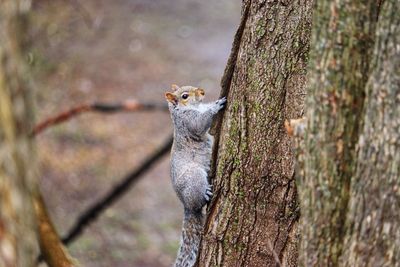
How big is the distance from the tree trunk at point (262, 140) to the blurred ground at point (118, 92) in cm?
379

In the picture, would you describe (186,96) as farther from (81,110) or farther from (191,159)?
(81,110)

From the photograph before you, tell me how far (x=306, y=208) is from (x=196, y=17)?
33.4ft

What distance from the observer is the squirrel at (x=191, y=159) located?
3826 millimetres

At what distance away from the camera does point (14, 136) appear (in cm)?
189

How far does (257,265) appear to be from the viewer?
11.5 ft

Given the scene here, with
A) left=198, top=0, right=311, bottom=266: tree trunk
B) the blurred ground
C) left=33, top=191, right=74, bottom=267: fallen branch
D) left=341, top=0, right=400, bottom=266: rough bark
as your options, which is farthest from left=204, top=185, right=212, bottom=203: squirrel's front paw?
the blurred ground

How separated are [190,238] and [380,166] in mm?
1641

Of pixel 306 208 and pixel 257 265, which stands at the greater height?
pixel 306 208

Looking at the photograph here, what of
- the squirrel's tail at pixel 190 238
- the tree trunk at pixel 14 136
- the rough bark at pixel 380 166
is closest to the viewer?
→ the tree trunk at pixel 14 136

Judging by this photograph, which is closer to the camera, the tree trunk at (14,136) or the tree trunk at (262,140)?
the tree trunk at (14,136)

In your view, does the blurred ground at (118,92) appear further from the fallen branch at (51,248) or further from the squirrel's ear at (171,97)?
the fallen branch at (51,248)

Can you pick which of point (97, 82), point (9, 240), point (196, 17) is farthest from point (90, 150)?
point (9, 240)

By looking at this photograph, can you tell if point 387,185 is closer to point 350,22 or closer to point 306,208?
point 306,208

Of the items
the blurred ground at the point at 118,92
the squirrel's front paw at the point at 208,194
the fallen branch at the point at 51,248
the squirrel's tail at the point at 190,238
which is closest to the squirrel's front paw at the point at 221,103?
the squirrel's front paw at the point at 208,194
